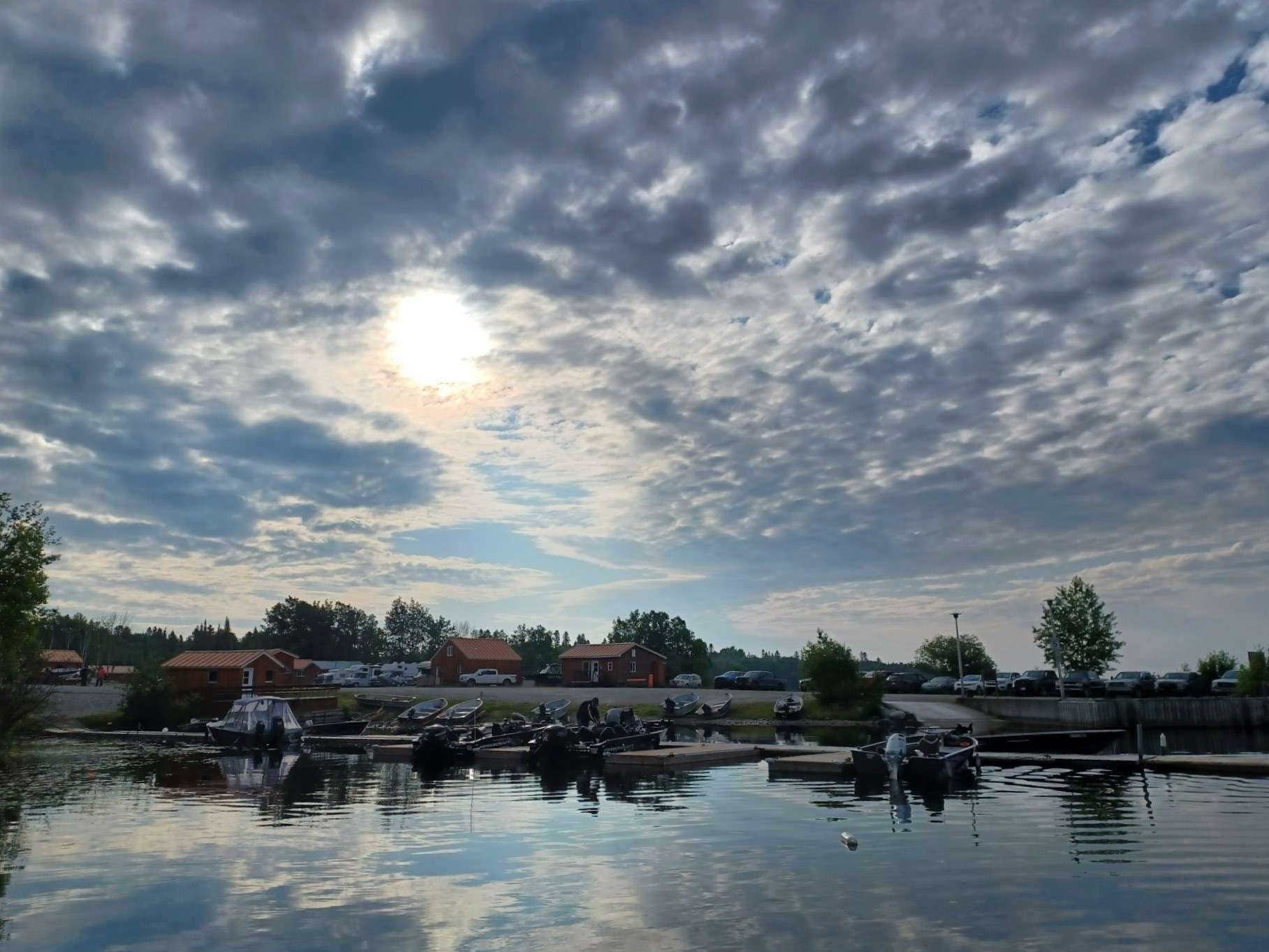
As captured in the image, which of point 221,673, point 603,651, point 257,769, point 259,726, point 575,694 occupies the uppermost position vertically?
point 603,651

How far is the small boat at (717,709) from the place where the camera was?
8094cm

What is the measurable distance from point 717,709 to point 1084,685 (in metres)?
32.9

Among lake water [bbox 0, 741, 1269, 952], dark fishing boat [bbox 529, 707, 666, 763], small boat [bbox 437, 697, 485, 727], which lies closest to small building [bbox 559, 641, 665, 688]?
small boat [bbox 437, 697, 485, 727]

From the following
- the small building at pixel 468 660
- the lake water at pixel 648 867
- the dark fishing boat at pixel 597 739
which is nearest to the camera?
the lake water at pixel 648 867

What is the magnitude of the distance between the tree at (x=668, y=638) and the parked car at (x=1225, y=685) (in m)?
80.6

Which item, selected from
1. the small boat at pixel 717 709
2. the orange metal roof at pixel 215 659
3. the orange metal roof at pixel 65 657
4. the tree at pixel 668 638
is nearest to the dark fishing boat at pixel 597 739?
the small boat at pixel 717 709

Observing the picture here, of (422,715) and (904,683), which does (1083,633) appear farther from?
(422,715)

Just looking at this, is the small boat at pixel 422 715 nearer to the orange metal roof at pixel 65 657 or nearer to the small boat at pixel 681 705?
the small boat at pixel 681 705

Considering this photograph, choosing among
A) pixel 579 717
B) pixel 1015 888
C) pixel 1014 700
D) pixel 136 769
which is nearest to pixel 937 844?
pixel 1015 888

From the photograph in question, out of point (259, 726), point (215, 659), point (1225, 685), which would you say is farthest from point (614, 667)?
point (1225, 685)

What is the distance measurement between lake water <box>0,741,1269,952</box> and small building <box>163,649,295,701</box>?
54.6 metres

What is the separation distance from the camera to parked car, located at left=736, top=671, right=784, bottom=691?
98312 mm

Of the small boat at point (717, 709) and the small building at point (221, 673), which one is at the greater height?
the small building at point (221, 673)

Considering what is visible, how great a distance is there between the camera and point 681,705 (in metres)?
82.3
